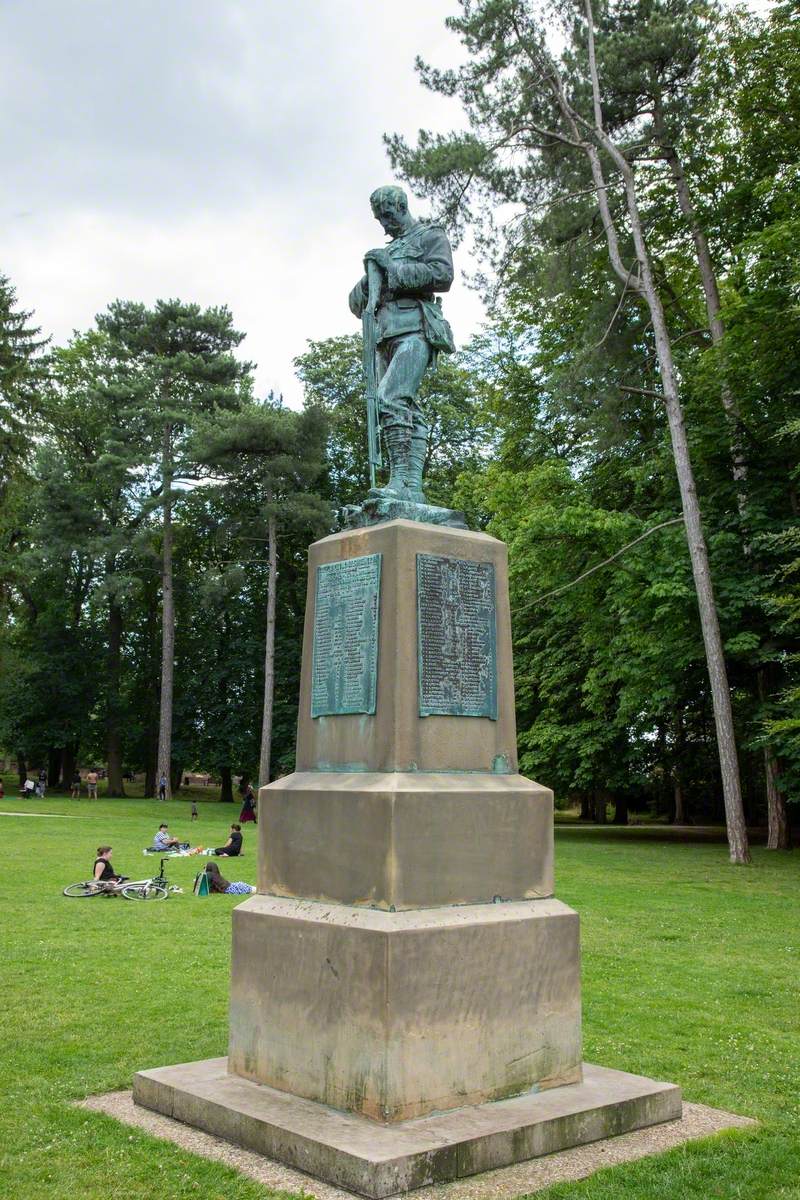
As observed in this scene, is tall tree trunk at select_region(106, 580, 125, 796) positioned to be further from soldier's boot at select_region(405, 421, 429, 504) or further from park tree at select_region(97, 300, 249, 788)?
soldier's boot at select_region(405, 421, 429, 504)

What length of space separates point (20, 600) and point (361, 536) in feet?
161

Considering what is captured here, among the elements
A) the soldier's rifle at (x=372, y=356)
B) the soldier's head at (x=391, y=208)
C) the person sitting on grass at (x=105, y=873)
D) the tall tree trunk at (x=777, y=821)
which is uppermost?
the soldier's head at (x=391, y=208)

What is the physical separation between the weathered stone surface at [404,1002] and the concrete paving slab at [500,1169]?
51 centimetres

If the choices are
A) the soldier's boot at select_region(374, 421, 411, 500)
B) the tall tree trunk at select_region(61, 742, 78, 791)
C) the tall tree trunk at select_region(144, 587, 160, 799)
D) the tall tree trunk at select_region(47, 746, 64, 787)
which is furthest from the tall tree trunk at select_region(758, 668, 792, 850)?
the tall tree trunk at select_region(47, 746, 64, 787)

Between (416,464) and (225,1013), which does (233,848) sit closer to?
(225,1013)

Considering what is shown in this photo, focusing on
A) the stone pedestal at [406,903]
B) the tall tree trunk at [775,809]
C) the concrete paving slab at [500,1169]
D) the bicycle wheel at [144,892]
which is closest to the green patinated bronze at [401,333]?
the stone pedestal at [406,903]

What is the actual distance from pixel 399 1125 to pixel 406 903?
3.54 ft

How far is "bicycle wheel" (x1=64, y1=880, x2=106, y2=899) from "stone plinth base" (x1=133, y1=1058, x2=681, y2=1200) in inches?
415

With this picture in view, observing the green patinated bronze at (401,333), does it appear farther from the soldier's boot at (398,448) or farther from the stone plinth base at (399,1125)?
the stone plinth base at (399,1125)

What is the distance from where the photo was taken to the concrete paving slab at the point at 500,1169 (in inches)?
199

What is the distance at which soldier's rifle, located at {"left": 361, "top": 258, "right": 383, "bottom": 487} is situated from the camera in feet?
24.7

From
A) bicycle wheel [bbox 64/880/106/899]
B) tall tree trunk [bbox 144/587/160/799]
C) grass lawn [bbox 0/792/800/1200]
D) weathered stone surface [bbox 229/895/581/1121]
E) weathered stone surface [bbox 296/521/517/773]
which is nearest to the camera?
grass lawn [bbox 0/792/800/1200]

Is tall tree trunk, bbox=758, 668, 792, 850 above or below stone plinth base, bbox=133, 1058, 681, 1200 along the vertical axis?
above

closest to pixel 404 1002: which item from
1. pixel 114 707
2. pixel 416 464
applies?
pixel 416 464
